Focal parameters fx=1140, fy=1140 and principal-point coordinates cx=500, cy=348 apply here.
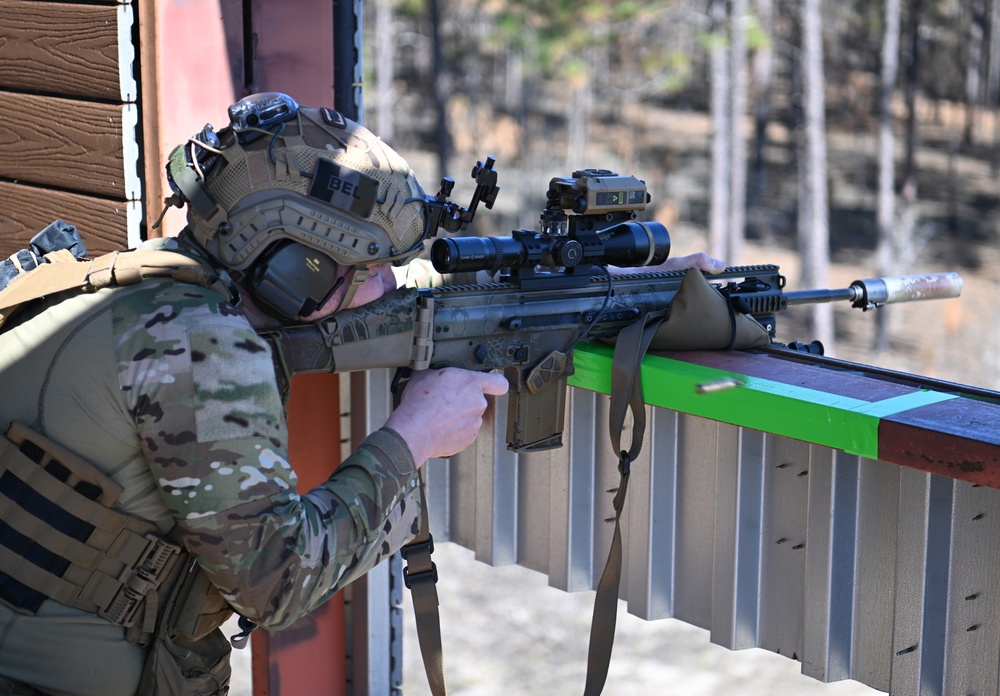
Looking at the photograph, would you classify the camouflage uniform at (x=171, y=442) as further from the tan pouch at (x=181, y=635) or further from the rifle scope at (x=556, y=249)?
the rifle scope at (x=556, y=249)

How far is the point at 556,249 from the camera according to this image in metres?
3.35

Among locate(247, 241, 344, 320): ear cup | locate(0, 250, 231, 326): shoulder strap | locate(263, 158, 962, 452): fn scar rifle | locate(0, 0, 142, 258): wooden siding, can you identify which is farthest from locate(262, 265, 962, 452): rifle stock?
locate(0, 0, 142, 258): wooden siding

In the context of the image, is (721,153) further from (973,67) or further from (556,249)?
(556,249)

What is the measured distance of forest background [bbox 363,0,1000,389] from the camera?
19.3 metres

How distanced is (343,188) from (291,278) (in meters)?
0.25

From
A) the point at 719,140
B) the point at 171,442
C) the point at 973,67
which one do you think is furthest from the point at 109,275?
the point at 973,67

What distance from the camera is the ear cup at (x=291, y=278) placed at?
2.66 m

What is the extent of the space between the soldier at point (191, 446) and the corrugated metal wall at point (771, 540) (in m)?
1.08

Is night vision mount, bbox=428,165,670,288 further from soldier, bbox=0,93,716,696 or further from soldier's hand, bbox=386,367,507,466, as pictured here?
soldier, bbox=0,93,716,696

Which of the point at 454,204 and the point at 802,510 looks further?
the point at 802,510

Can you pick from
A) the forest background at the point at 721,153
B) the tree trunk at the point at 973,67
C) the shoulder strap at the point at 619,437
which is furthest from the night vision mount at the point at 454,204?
the tree trunk at the point at 973,67

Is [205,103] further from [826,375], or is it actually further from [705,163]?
[705,163]

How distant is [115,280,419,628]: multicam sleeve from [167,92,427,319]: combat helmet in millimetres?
202

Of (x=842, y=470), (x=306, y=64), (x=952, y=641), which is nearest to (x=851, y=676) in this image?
(x=952, y=641)
